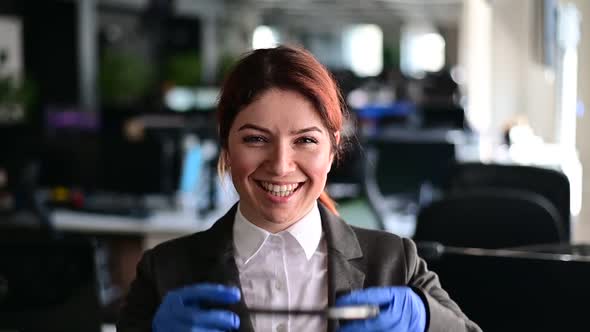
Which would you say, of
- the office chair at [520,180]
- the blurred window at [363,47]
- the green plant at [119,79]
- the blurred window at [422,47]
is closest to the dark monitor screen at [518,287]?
the office chair at [520,180]

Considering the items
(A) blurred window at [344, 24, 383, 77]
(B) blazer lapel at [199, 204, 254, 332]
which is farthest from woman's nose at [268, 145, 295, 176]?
(A) blurred window at [344, 24, 383, 77]

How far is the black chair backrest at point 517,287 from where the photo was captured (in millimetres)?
1315

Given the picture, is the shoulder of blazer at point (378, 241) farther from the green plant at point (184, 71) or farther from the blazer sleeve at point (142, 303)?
the green plant at point (184, 71)

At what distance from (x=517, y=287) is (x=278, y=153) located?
1.89 feet

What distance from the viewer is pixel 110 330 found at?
1.84 metres

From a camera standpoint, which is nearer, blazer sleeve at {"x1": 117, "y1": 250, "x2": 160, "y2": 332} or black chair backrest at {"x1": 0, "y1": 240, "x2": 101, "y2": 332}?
blazer sleeve at {"x1": 117, "y1": 250, "x2": 160, "y2": 332}

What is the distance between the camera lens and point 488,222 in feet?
8.47

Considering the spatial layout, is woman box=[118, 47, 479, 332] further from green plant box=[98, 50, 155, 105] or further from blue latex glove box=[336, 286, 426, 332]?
green plant box=[98, 50, 155, 105]

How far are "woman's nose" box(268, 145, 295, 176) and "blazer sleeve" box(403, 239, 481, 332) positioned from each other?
0.21m

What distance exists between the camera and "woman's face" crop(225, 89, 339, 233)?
40.3 inches

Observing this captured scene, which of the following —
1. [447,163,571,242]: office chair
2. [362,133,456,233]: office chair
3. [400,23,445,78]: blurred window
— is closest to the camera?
[447,163,571,242]: office chair

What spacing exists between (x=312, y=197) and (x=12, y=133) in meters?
8.75

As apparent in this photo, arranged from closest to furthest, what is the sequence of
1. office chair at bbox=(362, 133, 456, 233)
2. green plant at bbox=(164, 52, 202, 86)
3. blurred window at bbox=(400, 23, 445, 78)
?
1. office chair at bbox=(362, 133, 456, 233)
2. green plant at bbox=(164, 52, 202, 86)
3. blurred window at bbox=(400, 23, 445, 78)

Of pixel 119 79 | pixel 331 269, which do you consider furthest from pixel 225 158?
pixel 119 79
